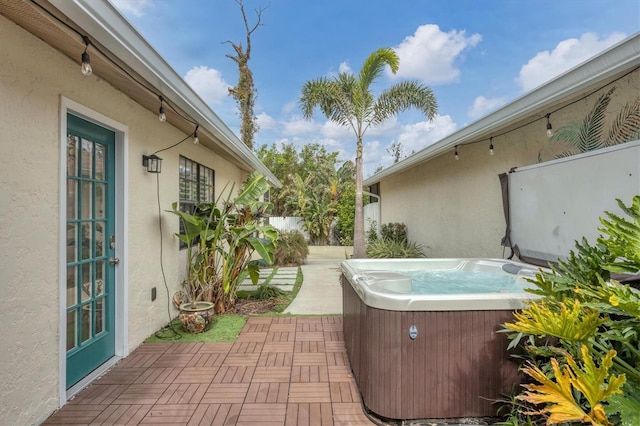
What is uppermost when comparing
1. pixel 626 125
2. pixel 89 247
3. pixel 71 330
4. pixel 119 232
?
pixel 626 125

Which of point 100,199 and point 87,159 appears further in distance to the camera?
point 100,199

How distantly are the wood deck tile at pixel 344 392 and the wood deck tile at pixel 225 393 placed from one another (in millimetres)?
783

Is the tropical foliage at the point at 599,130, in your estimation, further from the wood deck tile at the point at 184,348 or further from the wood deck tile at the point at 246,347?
the wood deck tile at the point at 184,348

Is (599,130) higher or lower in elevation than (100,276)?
higher

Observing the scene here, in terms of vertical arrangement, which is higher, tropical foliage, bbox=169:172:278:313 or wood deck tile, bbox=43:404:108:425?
tropical foliage, bbox=169:172:278:313

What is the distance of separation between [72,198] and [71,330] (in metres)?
1.20

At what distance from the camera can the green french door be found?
3107 millimetres

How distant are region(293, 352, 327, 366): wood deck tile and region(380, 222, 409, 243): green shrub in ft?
21.4

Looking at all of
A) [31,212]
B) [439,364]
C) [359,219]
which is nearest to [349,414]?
[439,364]

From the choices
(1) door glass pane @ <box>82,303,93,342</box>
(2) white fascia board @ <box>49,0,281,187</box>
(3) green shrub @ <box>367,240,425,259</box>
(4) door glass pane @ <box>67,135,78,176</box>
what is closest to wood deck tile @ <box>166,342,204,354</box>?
(1) door glass pane @ <box>82,303,93,342</box>

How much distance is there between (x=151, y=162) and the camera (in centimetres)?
438

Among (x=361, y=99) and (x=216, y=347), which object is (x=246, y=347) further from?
(x=361, y=99)

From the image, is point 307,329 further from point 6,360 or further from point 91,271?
point 6,360

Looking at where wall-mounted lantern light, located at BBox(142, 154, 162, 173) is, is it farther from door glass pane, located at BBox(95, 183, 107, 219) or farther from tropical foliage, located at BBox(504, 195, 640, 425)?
tropical foliage, located at BBox(504, 195, 640, 425)
